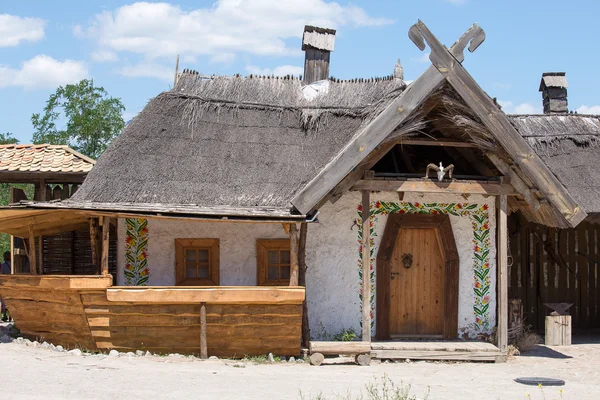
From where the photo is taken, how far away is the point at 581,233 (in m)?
16.1

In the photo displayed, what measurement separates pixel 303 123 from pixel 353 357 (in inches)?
166

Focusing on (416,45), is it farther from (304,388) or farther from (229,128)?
(304,388)

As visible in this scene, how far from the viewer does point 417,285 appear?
43.6 feet

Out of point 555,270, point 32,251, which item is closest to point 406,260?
point 555,270

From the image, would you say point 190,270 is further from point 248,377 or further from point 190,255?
point 248,377

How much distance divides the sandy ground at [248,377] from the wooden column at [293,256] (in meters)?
1.26

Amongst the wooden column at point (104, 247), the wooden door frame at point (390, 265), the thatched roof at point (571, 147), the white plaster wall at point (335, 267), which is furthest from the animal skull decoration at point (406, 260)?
the wooden column at point (104, 247)

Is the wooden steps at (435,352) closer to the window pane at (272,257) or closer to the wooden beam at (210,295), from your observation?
the wooden beam at (210,295)

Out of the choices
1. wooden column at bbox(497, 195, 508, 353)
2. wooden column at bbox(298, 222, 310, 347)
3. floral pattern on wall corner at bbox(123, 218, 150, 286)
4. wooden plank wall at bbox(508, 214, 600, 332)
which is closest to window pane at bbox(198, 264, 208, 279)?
floral pattern on wall corner at bbox(123, 218, 150, 286)

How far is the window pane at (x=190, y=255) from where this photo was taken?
42.2 feet

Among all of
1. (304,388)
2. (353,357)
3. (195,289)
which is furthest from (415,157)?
(304,388)

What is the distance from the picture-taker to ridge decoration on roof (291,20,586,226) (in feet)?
36.8

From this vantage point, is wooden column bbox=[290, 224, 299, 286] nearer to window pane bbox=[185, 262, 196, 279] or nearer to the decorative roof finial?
window pane bbox=[185, 262, 196, 279]

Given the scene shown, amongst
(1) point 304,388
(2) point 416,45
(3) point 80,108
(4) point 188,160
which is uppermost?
(3) point 80,108
